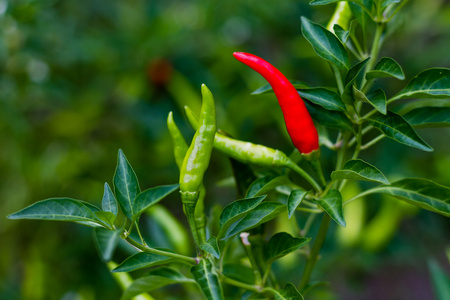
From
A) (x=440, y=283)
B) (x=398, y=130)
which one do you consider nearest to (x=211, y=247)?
(x=398, y=130)

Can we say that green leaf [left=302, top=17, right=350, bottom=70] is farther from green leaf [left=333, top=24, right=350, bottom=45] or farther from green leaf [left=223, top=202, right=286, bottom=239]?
green leaf [left=223, top=202, right=286, bottom=239]

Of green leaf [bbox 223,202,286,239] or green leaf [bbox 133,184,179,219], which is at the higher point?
green leaf [bbox 133,184,179,219]

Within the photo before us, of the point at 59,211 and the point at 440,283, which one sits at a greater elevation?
the point at 59,211

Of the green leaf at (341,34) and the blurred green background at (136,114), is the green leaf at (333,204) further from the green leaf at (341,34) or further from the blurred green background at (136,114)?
the blurred green background at (136,114)

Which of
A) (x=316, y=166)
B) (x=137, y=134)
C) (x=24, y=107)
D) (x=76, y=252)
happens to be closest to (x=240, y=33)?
(x=137, y=134)

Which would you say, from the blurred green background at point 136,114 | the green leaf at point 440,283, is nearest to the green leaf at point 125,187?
the green leaf at point 440,283

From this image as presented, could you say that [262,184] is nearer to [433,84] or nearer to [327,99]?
[327,99]

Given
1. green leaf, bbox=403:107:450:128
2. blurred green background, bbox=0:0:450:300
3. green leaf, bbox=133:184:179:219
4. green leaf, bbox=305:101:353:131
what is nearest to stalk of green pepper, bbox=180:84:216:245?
green leaf, bbox=133:184:179:219

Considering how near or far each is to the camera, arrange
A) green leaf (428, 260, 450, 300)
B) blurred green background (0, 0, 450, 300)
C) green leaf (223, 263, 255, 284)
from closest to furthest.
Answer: green leaf (223, 263, 255, 284), green leaf (428, 260, 450, 300), blurred green background (0, 0, 450, 300)
